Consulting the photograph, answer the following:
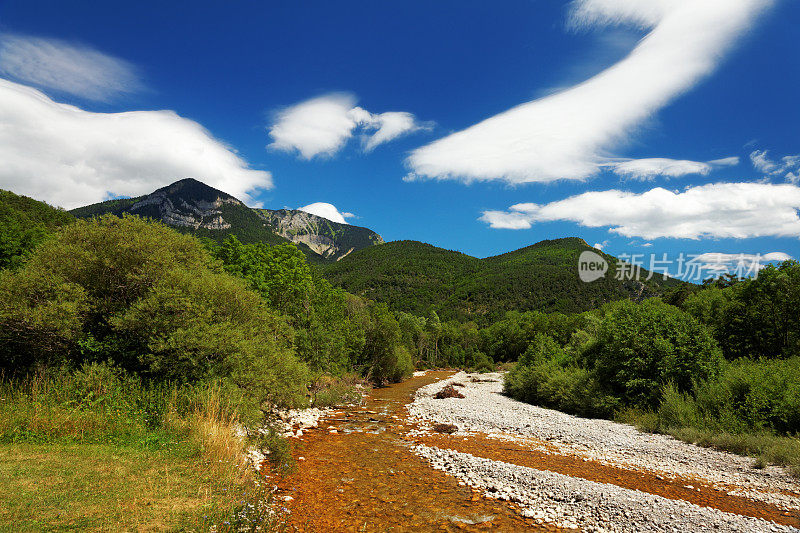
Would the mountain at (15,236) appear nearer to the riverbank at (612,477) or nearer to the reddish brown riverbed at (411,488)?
the reddish brown riverbed at (411,488)

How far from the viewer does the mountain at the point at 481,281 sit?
125 meters

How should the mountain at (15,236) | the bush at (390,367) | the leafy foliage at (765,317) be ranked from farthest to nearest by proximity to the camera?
the bush at (390,367) < the mountain at (15,236) < the leafy foliage at (765,317)

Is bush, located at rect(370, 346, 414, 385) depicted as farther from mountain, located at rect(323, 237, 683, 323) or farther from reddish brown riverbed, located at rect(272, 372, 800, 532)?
mountain, located at rect(323, 237, 683, 323)

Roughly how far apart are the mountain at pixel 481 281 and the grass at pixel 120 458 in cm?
11285

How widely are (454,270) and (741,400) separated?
15172cm

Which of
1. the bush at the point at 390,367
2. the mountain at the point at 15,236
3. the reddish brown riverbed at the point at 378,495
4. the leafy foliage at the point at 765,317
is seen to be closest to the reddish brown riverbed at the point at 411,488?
the reddish brown riverbed at the point at 378,495

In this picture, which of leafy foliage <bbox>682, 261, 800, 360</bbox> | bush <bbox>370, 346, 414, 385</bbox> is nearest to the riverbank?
leafy foliage <bbox>682, 261, 800, 360</bbox>

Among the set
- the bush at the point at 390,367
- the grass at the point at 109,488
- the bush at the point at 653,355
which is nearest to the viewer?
the grass at the point at 109,488

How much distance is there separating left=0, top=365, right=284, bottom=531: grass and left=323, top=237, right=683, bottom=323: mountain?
11285cm

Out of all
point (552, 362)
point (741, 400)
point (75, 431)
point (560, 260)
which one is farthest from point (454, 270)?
point (75, 431)

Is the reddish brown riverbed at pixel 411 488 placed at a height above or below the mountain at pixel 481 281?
below

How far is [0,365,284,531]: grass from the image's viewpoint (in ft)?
20.7

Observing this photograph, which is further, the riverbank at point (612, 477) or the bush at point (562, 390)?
the bush at point (562, 390)

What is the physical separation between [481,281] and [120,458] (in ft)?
491
